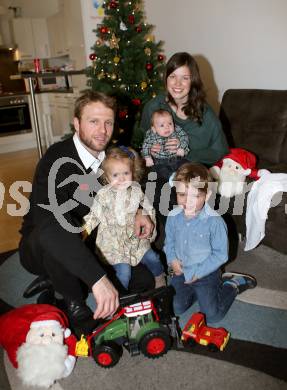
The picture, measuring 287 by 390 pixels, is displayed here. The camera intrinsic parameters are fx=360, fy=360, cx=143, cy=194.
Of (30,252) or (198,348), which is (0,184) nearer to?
(30,252)

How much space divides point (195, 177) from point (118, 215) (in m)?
0.42

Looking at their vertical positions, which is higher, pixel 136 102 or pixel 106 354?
pixel 136 102

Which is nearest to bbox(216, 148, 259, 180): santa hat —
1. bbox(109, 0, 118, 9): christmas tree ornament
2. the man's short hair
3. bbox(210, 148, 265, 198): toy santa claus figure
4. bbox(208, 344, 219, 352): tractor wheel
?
bbox(210, 148, 265, 198): toy santa claus figure

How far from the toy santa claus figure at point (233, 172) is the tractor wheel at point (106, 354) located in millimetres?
1238

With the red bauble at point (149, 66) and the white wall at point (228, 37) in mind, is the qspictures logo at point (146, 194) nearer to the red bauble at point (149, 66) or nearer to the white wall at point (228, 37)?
the white wall at point (228, 37)

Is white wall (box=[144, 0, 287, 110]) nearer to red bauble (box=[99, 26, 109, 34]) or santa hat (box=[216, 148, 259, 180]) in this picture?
red bauble (box=[99, 26, 109, 34])

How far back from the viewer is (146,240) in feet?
5.98

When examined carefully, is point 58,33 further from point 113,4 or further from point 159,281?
point 159,281

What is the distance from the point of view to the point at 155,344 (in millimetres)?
1449

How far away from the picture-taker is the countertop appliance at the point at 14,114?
5.54 m

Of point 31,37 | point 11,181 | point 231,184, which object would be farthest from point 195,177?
point 31,37

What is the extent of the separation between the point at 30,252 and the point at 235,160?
4.48ft

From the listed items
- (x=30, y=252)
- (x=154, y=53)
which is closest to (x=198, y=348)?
(x=30, y=252)

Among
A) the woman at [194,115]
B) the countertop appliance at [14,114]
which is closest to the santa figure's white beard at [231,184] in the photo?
the woman at [194,115]
